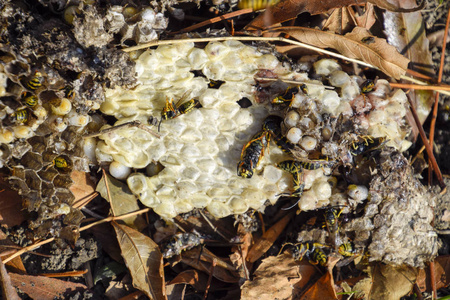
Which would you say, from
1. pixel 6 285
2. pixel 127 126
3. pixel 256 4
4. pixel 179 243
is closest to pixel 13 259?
pixel 6 285

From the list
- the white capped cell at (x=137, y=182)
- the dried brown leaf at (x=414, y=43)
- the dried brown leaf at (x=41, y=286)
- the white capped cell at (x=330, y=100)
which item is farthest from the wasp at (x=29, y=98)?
the dried brown leaf at (x=414, y=43)

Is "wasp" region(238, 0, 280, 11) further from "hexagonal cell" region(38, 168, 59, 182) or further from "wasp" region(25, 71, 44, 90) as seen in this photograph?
"hexagonal cell" region(38, 168, 59, 182)

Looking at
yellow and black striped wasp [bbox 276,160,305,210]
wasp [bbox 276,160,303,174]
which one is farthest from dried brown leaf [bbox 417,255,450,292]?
wasp [bbox 276,160,303,174]

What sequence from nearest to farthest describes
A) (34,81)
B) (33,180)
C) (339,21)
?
(34,81) → (33,180) → (339,21)

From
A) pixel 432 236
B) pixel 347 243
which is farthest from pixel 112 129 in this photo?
pixel 432 236

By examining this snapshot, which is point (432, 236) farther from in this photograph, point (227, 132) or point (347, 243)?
point (227, 132)

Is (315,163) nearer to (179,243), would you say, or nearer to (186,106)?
(186,106)
